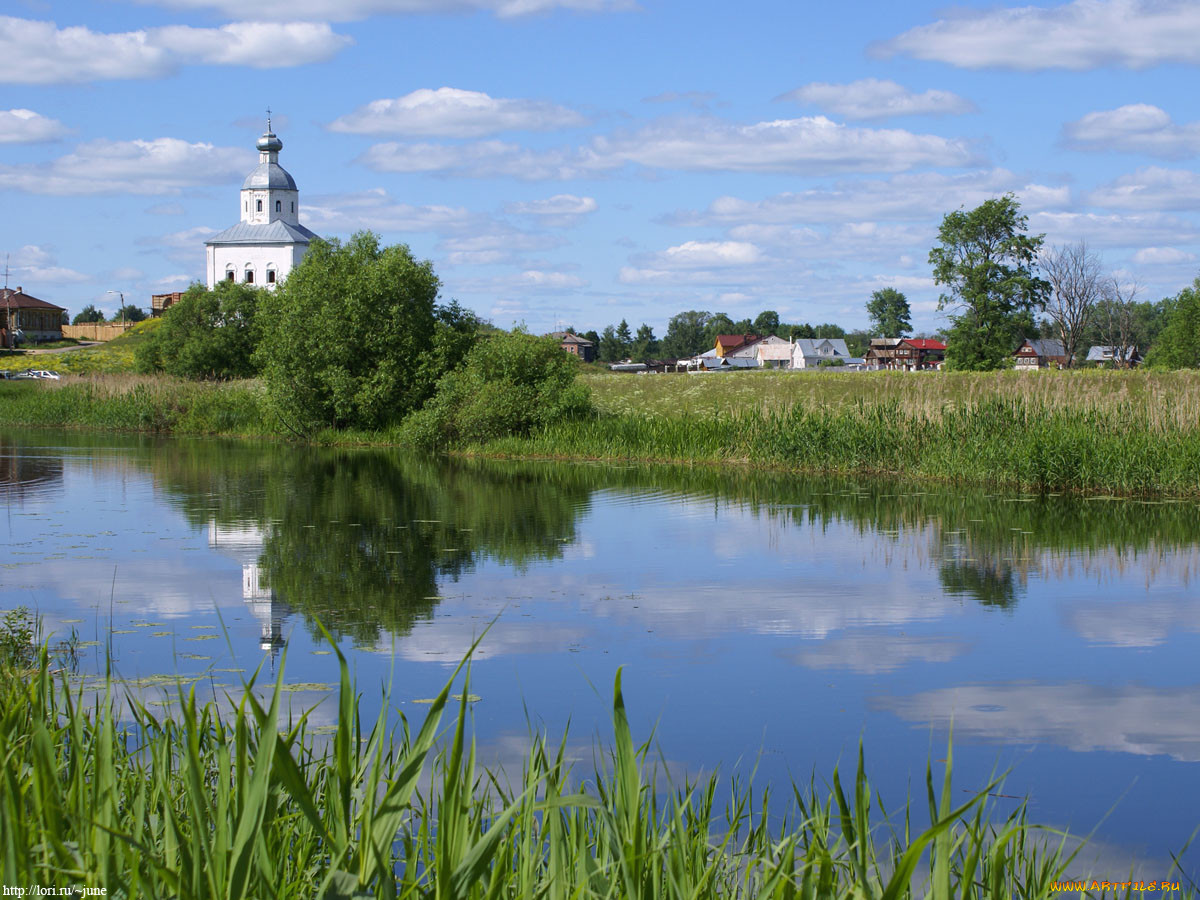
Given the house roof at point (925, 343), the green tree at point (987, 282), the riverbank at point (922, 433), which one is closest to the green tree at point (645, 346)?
the house roof at point (925, 343)

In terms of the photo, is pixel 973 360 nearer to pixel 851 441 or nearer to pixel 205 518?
pixel 851 441

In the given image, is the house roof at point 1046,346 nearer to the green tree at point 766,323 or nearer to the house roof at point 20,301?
the green tree at point 766,323

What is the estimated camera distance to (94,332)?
116m

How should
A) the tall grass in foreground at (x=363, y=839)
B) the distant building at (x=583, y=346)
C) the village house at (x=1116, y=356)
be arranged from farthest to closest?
the distant building at (x=583, y=346) → the village house at (x=1116, y=356) → the tall grass in foreground at (x=363, y=839)

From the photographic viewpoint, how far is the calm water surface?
7.11 meters

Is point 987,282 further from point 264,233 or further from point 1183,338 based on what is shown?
point 264,233

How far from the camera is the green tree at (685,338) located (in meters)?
174

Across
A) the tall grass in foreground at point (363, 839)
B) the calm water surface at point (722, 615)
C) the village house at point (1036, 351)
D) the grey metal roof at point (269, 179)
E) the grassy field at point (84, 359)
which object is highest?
the grey metal roof at point (269, 179)

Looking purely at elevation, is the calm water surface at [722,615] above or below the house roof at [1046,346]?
below

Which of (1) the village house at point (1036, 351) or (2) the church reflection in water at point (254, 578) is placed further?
(1) the village house at point (1036, 351)

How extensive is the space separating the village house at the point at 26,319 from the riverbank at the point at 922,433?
2820 inches

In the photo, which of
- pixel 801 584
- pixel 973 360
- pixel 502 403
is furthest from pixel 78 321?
pixel 801 584

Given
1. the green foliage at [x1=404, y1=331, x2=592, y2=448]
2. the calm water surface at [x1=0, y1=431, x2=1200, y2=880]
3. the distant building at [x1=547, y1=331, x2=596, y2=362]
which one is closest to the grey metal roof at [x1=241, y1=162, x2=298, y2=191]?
the distant building at [x1=547, y1=331, x2=596, y2=362]

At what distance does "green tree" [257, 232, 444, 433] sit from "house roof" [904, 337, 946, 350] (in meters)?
114
